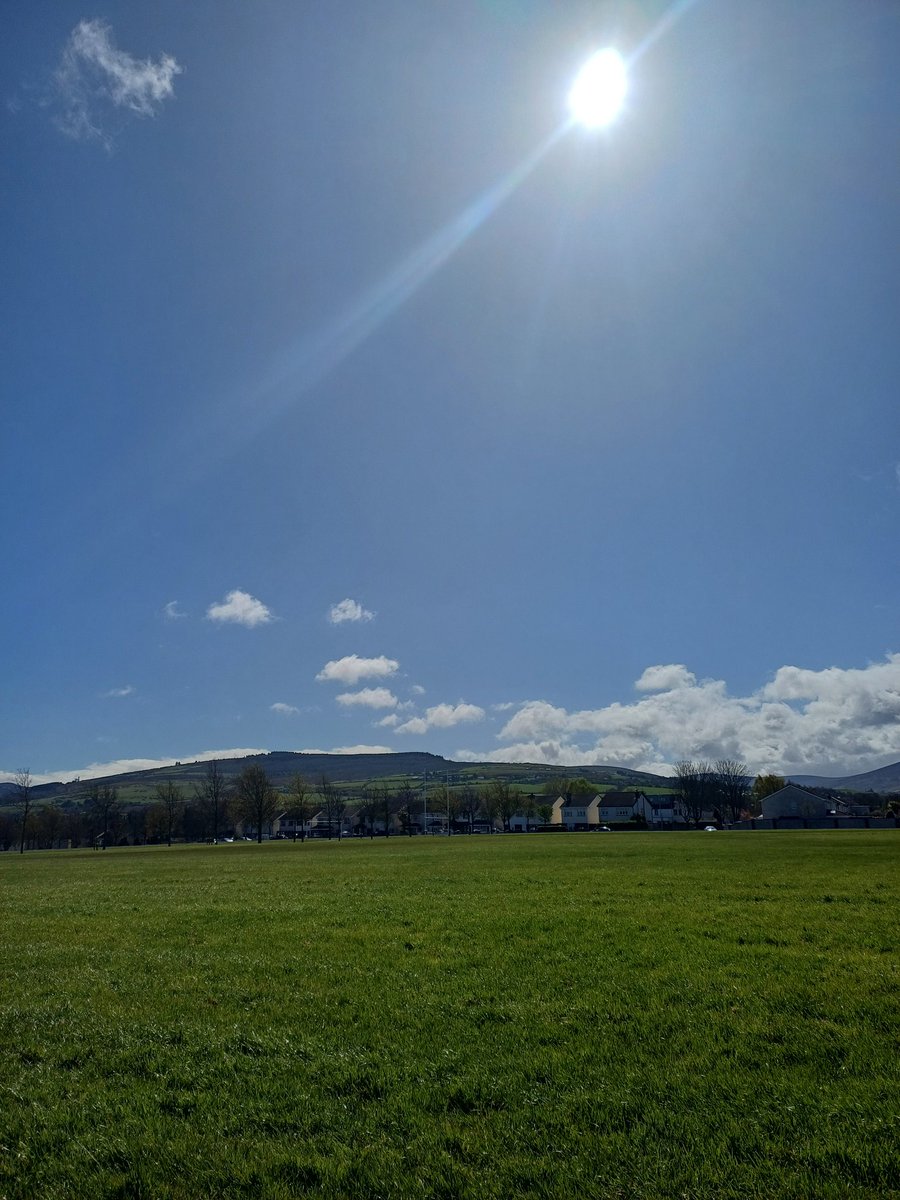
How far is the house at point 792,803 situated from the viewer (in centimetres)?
16886

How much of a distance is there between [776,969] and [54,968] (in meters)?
14.2

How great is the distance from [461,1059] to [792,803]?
190952mm

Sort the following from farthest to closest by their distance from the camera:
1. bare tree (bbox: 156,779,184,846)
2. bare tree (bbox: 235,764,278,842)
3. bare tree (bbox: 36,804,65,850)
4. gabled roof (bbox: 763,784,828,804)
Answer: gabled roof (bbox: 763,784,828,804) → bare tree (bbox: 36,804,65,850) → bare tree (bbox: 156,779,184,846) → bare tree (bbox: 235,764,278,842)

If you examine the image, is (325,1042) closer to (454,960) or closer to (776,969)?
(454,960)

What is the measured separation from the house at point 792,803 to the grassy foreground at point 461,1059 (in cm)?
17469

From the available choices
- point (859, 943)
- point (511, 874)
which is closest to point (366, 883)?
point (511, 874)

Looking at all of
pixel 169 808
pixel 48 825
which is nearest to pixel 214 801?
Answer: pixel 169 808

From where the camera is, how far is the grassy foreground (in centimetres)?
603

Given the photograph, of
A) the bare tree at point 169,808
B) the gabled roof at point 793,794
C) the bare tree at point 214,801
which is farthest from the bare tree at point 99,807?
the gabled roof at point 793,794

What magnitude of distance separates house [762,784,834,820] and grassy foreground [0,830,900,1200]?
175m

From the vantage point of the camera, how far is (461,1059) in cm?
844

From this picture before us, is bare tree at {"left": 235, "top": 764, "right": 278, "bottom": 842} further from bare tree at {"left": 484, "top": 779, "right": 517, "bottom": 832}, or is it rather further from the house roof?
the house roof

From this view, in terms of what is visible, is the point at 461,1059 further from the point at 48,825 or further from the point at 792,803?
the point at 48,825

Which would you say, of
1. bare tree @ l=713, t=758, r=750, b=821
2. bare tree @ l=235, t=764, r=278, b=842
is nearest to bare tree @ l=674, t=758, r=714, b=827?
bare tree @ l=713, t=758, r=750, b=821
